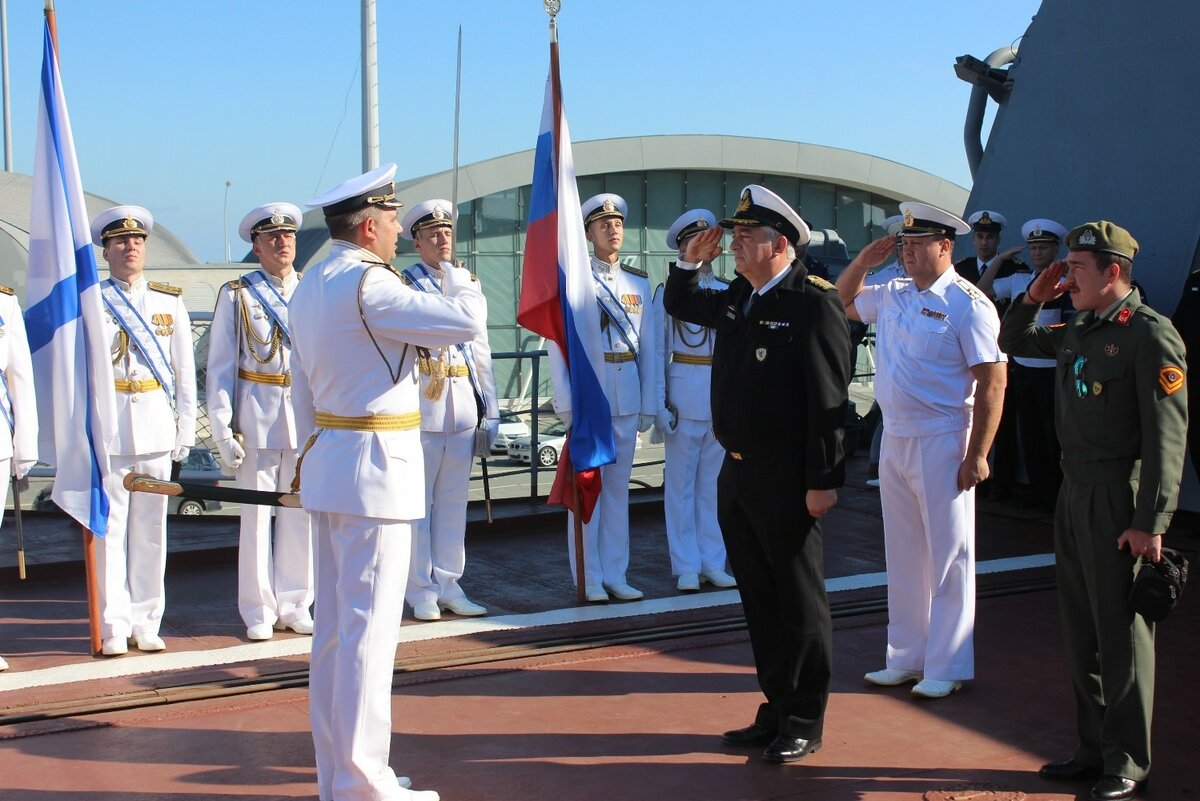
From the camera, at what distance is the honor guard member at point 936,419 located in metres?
4.89

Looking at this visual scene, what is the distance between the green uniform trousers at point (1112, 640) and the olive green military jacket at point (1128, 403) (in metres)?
0.06

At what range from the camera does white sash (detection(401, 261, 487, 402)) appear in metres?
6.20

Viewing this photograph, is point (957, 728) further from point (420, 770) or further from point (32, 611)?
point (32, 611)

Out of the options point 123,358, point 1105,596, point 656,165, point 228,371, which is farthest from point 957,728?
point 656,165

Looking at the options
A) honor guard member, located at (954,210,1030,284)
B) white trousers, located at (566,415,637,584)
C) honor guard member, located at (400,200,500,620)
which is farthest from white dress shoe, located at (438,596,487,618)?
honor guard member, located at (954,210,1030,284)

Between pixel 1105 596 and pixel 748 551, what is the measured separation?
1.13m

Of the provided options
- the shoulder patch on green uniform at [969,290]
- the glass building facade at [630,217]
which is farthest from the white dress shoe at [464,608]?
the glass building facade at [630,217]

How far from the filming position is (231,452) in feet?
19.4

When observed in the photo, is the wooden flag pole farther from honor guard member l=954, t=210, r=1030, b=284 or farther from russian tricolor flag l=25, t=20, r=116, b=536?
honor guard member l=954, t=210, r=1030, b=284

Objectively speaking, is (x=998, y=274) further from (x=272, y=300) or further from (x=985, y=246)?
(x=272, y=300)

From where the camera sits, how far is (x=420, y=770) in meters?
4.22

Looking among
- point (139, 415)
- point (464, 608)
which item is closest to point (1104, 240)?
point (464, 608)

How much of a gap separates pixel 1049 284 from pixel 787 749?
1.75 metres

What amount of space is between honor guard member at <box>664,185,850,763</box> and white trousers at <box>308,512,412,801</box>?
3.90 ft
